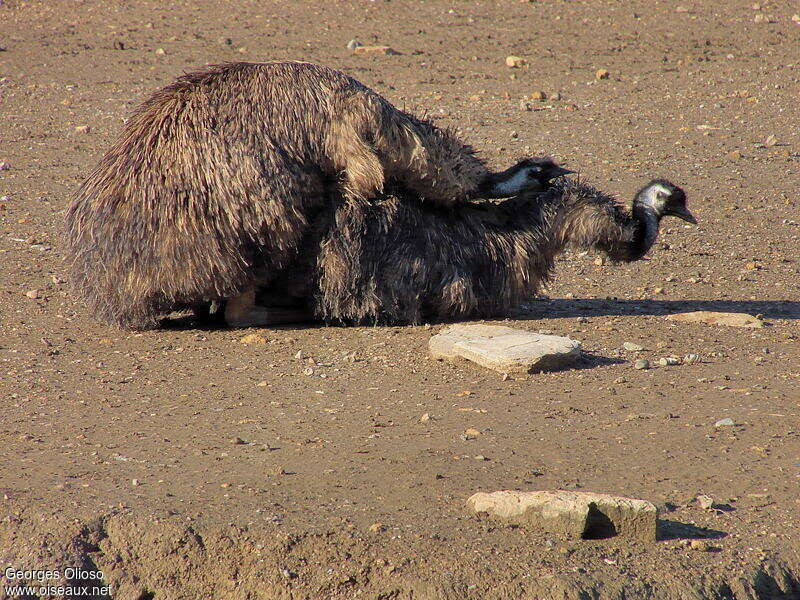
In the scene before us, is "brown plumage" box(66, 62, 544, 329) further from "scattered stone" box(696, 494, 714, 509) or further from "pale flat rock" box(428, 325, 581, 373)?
"scattered stone" box(696, 494, 714, 509)

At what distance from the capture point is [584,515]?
161 inches

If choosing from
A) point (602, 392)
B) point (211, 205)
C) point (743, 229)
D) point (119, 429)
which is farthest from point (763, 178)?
point (119, 429)

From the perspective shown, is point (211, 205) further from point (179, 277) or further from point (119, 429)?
point (119, 429)

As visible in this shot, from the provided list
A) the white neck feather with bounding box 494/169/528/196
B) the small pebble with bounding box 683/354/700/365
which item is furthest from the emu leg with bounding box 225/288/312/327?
the small pebble with bounding box 683/354/700/365

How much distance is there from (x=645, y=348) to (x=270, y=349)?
2057 millimetres

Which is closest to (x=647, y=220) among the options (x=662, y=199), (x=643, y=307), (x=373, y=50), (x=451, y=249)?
(x=662, y=199)

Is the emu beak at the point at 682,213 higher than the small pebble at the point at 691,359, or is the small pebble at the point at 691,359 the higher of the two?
the emu beak at the point at 682,213

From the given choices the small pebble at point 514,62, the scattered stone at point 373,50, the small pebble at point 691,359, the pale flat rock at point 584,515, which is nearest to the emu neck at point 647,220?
the small pebble at point 691,359

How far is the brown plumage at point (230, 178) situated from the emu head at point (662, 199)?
1.16 metres

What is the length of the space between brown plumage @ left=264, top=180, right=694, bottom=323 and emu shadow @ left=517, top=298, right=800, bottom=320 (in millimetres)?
357

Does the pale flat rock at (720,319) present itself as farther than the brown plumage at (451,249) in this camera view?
Yes

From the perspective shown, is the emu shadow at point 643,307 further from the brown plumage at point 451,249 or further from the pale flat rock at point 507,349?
the pale flat rock at point 507,349

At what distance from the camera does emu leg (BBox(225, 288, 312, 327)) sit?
259 inches

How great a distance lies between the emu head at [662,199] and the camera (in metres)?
6.79
